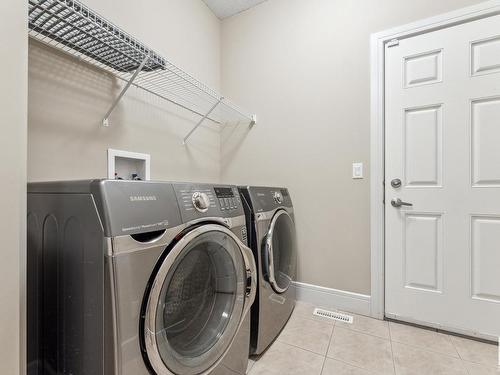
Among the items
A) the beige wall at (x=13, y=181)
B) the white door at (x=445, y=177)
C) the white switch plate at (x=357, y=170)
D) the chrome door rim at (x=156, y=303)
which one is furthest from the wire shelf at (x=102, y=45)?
the white door at (x=445, y=177)

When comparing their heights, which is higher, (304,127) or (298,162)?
(304,127)

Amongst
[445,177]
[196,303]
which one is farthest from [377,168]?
[196,303]

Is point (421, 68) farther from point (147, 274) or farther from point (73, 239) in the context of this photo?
point (73, 239)

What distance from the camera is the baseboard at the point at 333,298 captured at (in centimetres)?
177

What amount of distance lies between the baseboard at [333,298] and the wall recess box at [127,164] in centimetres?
134

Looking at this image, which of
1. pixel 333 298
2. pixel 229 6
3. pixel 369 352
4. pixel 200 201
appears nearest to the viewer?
pixel 200 201

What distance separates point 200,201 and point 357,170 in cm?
131

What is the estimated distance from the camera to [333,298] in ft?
6.13

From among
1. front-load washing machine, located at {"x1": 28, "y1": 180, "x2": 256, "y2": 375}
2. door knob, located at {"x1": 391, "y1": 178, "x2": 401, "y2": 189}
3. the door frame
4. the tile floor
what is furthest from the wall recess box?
door knob, located at {"x1": 391, "y1": 178, "x2": 401, "y2": 189}

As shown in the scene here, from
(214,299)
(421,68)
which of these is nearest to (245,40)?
(421,68)

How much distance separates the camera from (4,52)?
650 millimetres

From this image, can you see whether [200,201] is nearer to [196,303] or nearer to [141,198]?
[141,198]

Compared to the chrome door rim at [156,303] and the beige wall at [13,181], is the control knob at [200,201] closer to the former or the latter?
the chrome door rim at [156,303]

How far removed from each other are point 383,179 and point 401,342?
100 cm
